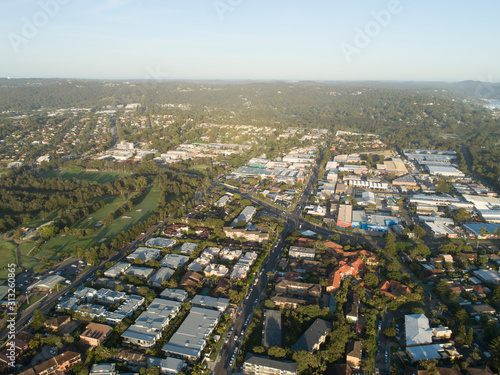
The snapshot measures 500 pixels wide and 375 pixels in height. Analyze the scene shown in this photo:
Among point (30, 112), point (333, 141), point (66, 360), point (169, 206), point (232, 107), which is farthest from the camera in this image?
point (232, 107)

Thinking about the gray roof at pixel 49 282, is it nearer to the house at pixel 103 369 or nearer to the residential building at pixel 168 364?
the house at pixel 103 369

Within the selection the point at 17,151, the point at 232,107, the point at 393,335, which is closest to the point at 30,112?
the point at 17,151

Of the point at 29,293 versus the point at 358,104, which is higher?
the point at 358,104

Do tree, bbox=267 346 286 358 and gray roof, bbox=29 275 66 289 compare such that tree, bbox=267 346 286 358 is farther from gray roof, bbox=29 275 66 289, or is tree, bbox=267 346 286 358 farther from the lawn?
the lawn

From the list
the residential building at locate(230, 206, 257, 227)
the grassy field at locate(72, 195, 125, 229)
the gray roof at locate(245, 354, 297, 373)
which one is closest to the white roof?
the gray roof at locate(245, 354, 297, 373)

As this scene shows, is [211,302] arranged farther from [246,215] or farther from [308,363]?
[246,215]

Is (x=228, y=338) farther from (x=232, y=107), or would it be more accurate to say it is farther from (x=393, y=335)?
(x=232, y=107)

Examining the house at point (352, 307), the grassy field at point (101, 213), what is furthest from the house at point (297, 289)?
the grassy field at point (101, 213)
